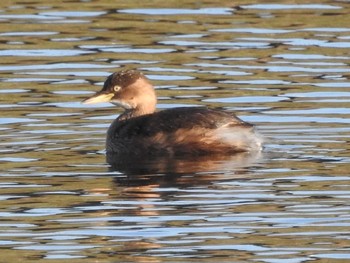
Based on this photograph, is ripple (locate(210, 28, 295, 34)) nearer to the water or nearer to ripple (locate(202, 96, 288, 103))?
the water

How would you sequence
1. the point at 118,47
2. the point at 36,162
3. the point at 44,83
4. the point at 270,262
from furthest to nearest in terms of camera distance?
the point at 118,47 < the point at 44,83 < the point at 36,162 < the point at 270,262

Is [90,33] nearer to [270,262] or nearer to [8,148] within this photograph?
[8,148]

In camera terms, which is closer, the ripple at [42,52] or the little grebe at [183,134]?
the little grebe at [183,134]

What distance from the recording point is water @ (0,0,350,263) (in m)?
10.4

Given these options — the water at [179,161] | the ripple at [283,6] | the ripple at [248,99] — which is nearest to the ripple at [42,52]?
the water at [179,161]

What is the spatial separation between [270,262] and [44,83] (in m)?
7.66

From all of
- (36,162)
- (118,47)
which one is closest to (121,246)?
(36,162)

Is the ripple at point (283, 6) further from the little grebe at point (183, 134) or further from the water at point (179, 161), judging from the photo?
the little grebe at point (183, 134)

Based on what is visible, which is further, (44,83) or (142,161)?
(44,83)

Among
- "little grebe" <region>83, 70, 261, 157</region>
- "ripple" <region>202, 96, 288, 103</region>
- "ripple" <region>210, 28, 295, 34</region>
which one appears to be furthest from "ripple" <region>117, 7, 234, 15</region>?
"little grebe" <region>83, 70, 261, 157</region>

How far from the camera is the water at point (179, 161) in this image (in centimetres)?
1045

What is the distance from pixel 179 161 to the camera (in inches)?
542

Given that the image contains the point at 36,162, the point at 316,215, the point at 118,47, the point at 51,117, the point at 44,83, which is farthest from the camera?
the point at 118,47

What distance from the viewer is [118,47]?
1889 centimetres
